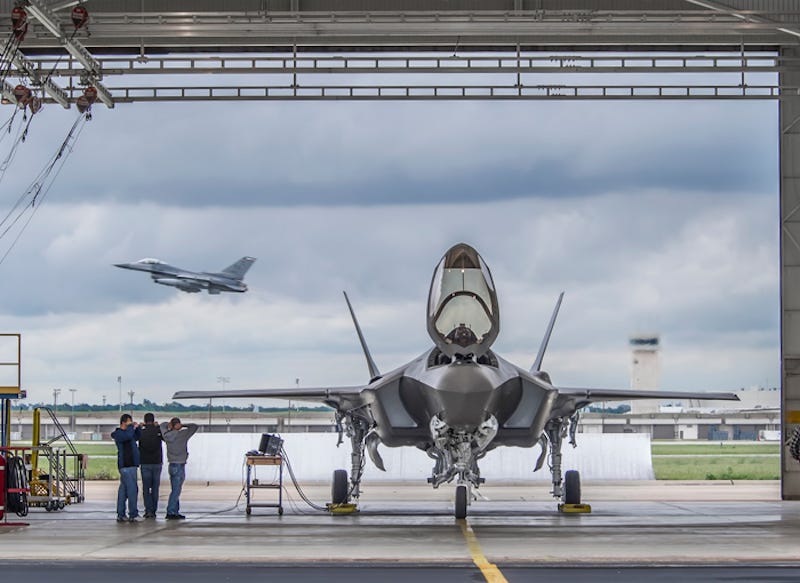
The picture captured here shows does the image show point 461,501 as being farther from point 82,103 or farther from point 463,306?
point 82,103

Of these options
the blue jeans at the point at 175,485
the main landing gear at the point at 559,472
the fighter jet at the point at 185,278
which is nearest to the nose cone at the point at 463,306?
the blue jeans at the point at 175,485

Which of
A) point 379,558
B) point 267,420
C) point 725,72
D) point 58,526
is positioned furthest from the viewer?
point 267,420

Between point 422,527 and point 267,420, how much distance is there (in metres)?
61.6

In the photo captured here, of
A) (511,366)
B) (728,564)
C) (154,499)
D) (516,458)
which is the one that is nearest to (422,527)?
(511,366)

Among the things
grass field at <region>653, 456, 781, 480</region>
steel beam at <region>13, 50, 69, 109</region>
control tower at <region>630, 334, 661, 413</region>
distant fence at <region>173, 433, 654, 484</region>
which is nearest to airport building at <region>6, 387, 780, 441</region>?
control tower at <region>630, 334, 661, 413</region>

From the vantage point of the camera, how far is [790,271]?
2144 centimetres

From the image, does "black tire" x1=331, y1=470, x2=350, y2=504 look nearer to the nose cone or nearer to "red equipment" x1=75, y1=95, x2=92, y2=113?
the nose cone

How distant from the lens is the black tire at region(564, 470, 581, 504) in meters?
17.0

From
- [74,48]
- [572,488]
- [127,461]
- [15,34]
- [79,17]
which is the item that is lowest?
[572,488]

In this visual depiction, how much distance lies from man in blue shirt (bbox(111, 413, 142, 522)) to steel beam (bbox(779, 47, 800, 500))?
12030 millimetres

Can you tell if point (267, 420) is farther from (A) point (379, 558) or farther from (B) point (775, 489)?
(A) point (379, 558)

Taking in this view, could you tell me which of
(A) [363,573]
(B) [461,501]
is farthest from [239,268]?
(A) [363,573]

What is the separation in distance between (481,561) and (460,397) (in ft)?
11.9

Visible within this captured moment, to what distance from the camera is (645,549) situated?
10.3 m
